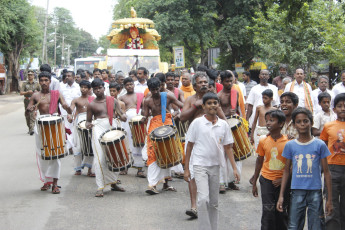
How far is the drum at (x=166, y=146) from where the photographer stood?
8.56 m

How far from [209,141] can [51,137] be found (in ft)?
11.2

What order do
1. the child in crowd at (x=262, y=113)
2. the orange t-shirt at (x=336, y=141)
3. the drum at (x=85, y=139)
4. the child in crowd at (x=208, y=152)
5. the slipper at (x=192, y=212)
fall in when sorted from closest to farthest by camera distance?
the orange t-shirt at (x=336, y=141) → the child in crowd at (x=208, y=152) → the slipper at (x=192, y=212) → the child in crowd at (x=262, y=113) → the drum at (x=85, y=139)

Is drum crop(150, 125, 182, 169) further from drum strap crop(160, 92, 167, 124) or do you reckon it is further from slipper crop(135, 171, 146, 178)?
slipper crop(135, 171, 146, 178)

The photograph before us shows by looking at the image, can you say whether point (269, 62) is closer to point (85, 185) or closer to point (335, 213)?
point (85, 185)

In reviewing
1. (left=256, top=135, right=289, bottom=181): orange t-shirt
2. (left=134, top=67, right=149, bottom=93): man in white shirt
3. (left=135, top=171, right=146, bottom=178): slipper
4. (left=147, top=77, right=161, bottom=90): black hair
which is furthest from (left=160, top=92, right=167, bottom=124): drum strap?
(left=134, top=67, right=149, bottom=93): man in white shirt

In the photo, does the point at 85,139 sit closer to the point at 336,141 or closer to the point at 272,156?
the point at 272,156

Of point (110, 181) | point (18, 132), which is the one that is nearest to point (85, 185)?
point (110, 181)

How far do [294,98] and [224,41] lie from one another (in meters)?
24.6

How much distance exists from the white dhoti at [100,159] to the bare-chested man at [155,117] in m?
0.66

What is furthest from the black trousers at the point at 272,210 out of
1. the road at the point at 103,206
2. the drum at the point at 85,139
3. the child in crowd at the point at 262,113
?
the drum at the point at 85,139

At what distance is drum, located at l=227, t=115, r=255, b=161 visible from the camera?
8.84 meters

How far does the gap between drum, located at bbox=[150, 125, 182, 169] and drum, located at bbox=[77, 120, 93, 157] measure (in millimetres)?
1580

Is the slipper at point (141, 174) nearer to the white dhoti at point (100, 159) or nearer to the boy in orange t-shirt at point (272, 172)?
the white dhoti at point (100, 159)

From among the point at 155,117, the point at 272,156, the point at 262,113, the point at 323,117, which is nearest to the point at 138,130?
the point at 155,117
